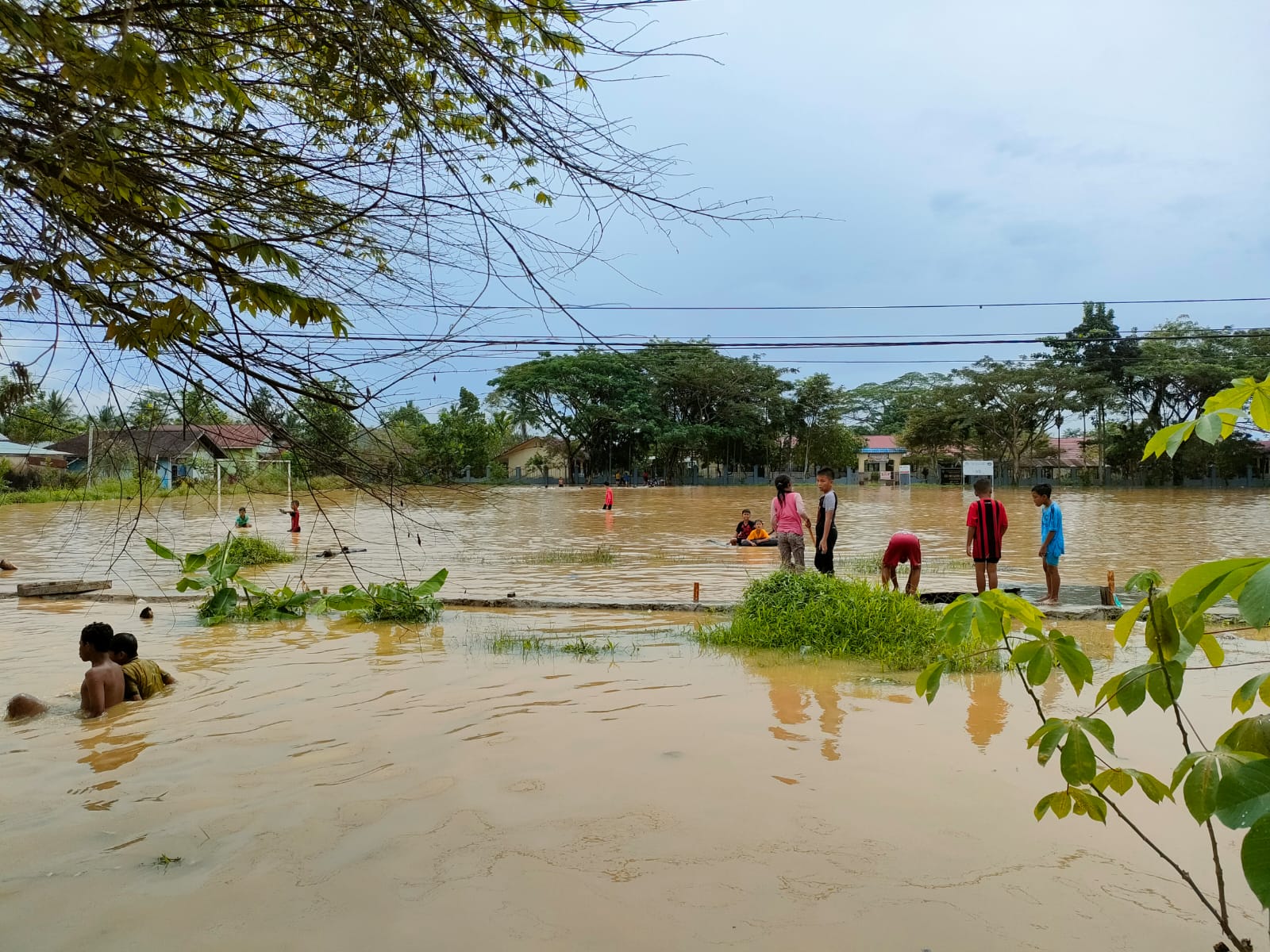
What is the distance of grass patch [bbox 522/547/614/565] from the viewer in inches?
673

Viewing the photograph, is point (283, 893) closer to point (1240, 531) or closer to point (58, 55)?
point (58, 55)

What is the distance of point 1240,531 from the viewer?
78.2ft

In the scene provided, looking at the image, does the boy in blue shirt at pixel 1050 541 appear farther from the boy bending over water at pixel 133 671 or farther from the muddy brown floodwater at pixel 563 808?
the boy bending over water at pixel 133 671

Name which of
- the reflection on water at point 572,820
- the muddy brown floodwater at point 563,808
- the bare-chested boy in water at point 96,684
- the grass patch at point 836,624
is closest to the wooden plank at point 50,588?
the muddy brown floodwater at point 563,808

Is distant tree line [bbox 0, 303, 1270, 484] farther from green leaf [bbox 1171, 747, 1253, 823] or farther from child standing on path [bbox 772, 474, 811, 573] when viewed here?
green leaf [bbox 1171, 747, 1253, 823]

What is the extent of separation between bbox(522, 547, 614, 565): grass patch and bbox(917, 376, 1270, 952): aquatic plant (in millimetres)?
15059

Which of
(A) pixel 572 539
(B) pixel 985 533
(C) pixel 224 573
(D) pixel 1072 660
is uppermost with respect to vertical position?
(D) pixel 1072 660

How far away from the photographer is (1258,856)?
130cm

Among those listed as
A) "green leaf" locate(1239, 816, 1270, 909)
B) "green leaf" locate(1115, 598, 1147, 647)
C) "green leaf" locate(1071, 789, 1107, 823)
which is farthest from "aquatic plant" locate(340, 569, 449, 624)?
"green leaf" locate(1239, 816, 1270, 909)

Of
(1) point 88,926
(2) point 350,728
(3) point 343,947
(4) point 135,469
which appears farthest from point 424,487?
(2) point 350,728

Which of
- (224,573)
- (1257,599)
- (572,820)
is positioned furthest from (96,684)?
(1257,599)

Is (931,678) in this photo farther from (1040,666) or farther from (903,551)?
(903,551)

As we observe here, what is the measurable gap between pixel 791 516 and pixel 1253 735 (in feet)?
30.0

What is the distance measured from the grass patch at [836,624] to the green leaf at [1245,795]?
5752 mm
